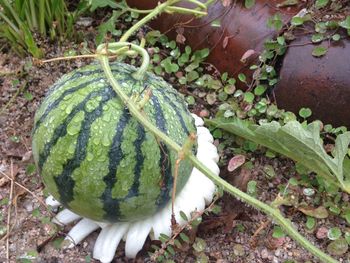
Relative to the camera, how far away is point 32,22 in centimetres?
243

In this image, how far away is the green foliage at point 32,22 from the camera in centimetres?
233

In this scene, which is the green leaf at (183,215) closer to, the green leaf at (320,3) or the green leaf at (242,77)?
the green leaf at (242,77)

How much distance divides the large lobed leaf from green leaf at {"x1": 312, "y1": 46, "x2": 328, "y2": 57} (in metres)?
0.31

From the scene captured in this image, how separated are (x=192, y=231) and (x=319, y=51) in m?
0.72

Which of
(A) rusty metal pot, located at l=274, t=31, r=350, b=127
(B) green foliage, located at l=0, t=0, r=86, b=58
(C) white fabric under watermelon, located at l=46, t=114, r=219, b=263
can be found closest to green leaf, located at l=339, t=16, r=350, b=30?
(A) rusty metal pot, located at l=274, t=31, r=350, b=127

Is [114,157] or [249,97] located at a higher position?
[114,157]

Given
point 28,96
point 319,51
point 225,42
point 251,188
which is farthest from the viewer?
point 28,96

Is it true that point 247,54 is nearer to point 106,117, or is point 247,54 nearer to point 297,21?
point 297,21

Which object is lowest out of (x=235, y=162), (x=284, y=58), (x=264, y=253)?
(x=264, y=253)

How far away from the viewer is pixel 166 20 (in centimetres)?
236

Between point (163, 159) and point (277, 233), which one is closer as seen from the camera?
point (163, 159)

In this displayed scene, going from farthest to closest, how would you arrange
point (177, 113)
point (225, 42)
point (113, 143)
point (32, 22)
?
1. point (32, 22)
2. point (225, 42)
3. point (177, 113)
4. point (113, 143)

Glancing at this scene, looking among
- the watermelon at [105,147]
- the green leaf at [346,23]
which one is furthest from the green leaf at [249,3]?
the watermelon at [105,147]

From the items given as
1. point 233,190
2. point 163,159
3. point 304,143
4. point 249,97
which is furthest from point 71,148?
point 249,97
